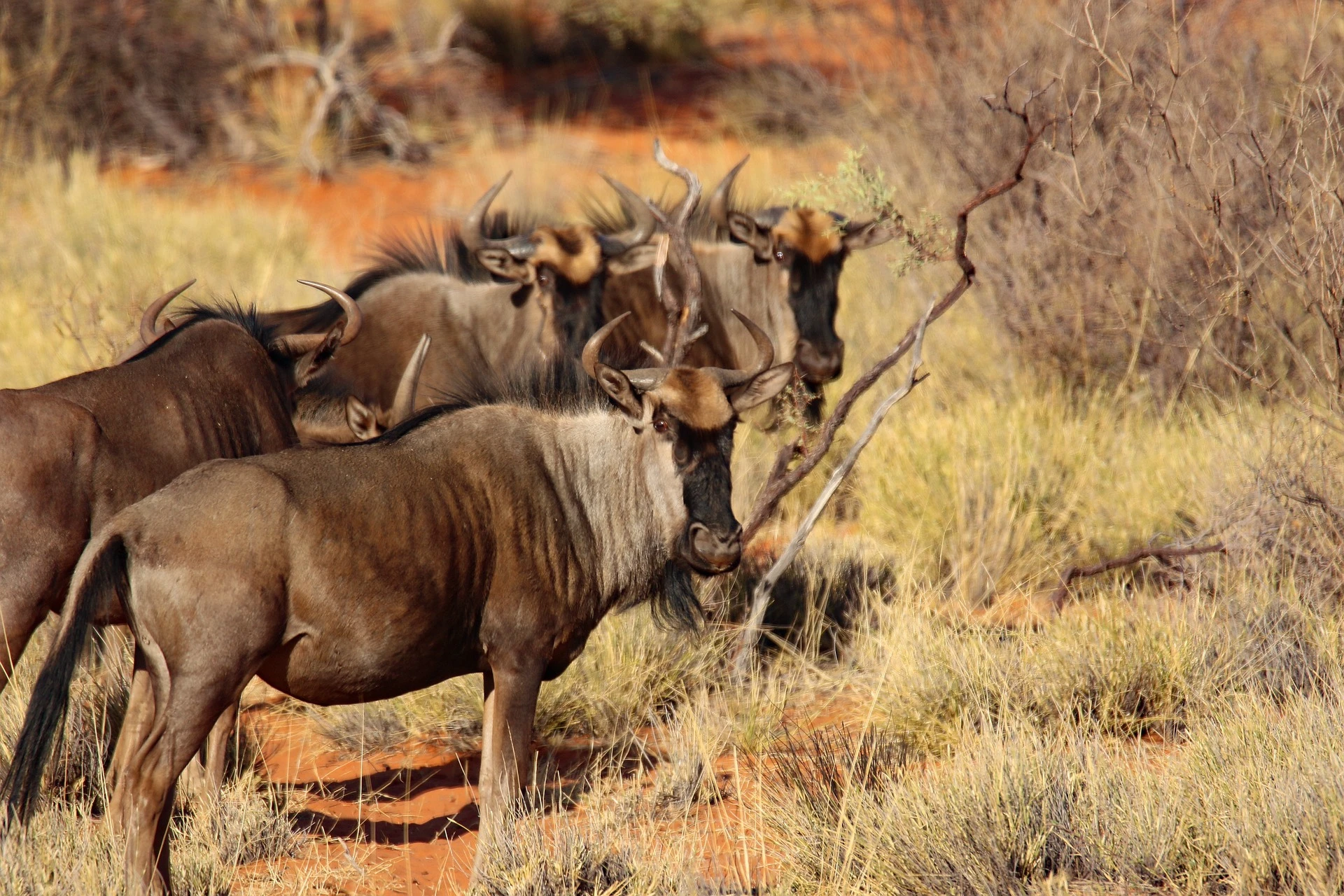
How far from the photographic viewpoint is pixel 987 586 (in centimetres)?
745

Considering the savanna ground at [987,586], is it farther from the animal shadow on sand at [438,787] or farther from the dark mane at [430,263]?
the dark mane at [430,263]

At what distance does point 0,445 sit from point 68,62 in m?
14.4

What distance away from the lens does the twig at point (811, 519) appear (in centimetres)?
593

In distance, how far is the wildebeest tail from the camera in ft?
12.3

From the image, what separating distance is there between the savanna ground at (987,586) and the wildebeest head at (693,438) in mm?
886

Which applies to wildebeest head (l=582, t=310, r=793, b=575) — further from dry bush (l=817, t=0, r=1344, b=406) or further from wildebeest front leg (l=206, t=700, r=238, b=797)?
dry bush (l=817, t=0, r=1344, b=406)

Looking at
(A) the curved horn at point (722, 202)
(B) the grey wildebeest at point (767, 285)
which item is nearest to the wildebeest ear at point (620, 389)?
(B) the grey wildebeest at point (767, 285)

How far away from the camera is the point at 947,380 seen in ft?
31.8

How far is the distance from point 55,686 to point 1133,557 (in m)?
4.69

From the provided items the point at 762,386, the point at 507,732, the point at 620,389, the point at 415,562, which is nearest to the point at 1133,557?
the point at 762,386

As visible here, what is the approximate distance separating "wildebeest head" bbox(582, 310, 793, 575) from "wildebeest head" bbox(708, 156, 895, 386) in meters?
3.45

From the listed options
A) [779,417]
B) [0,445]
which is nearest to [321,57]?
[779,417]

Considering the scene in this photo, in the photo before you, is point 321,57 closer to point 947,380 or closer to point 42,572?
point 947,380

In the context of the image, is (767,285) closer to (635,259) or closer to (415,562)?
(635,259)
